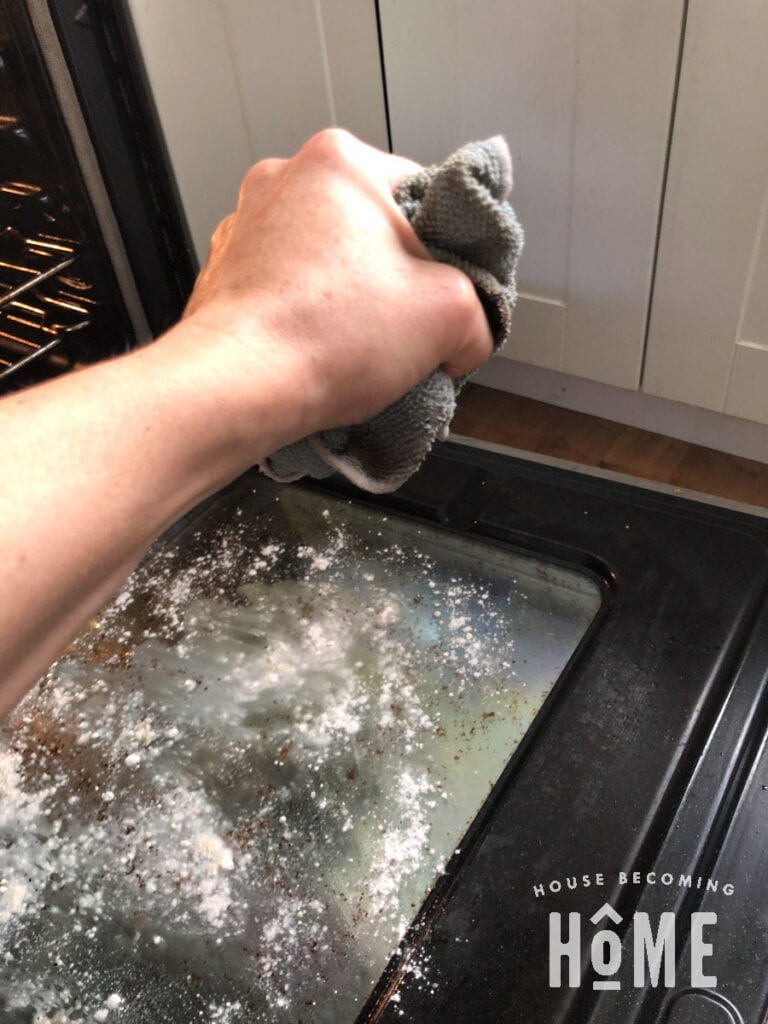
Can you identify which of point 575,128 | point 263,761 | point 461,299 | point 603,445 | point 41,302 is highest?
point 461,299

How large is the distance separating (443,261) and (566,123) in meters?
0.57

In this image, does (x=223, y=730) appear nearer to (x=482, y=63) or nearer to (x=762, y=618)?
(x=762, y=618)

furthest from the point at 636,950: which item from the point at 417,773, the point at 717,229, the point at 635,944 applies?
the point at 717,229

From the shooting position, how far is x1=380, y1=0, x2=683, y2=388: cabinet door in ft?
2.87

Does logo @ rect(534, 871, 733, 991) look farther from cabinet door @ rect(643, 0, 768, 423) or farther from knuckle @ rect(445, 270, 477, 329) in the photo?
cabinet door @ rect(643, 0, 768, 423)

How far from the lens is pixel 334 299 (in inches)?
17.7

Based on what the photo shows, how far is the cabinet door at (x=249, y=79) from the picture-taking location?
39.0 inches

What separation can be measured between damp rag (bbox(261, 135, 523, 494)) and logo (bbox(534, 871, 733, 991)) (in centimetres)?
32

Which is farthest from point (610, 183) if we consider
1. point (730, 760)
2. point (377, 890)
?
point (377, 890)

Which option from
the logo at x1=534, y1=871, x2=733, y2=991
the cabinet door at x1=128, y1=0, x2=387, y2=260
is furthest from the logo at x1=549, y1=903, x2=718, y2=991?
the cabinet door at x1=128, y1=0, x2=387, y2=260

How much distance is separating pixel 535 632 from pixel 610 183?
0.53 meters

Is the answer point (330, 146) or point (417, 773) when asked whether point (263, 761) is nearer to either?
point (417, 773)

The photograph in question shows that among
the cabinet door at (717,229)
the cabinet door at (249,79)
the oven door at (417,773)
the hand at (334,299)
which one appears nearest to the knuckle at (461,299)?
the hand at (334,299)

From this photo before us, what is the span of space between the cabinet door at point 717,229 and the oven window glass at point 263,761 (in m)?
0.39
